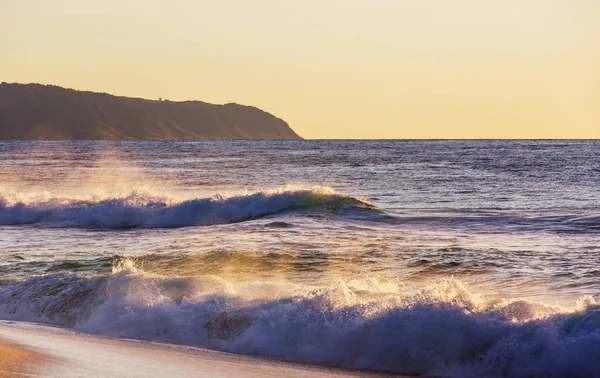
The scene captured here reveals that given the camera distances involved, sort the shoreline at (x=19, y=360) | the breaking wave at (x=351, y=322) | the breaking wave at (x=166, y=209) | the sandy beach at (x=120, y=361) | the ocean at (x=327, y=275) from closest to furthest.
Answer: the shoreline at (x=19, y=360) < the sandy beach at (x=120, y=361) < the breaking wave at (x=351, y=322) < the ocean at (x=327, y=275) < the breaking wave at (x=166, y=209)

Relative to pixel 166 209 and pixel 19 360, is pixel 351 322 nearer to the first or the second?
pixel 19 360

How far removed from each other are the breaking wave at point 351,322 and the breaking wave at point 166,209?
14.1 m

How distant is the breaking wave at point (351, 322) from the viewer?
9.79 metres

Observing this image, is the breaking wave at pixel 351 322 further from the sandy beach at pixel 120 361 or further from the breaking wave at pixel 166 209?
the breaking wave at pixel 166 209

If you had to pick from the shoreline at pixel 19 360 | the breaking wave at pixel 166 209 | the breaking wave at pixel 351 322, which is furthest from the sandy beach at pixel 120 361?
the breaking wave at pixel 166 209

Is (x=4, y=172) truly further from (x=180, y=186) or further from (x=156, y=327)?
(x=156, y=327)

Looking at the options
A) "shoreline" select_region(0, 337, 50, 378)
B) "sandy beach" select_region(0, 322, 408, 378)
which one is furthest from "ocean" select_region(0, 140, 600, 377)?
"shoreline" select_region(0, 337, 50, 378)

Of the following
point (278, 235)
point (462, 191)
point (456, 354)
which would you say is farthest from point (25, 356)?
point (462, 191)

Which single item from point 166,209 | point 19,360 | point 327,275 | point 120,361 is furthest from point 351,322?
point 166,209

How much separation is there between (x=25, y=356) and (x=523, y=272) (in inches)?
359

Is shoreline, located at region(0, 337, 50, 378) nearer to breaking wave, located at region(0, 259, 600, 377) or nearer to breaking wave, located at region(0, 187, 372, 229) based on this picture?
breaking wave, located at region(0, 259, 600, 377)

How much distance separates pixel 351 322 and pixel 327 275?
15.1 ft

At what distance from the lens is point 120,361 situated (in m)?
9.66

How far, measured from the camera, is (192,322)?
12.2m
